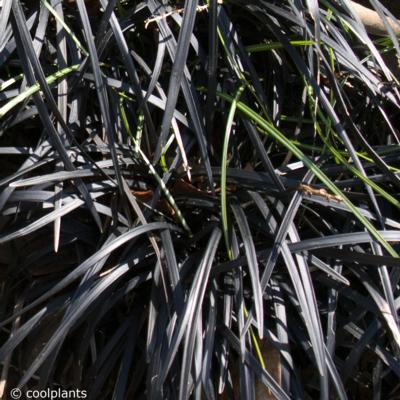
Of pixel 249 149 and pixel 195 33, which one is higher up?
pixel 195 33

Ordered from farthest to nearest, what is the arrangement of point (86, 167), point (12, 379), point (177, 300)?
1. point (12, 379)
2. point (86, 167)
3. point (177, 300)

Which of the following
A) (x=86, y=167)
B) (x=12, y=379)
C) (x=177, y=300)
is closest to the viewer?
(x=177, y=300)

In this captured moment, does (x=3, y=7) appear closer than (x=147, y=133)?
Yes

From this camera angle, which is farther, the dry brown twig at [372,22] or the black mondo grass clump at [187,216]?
the dry brown twig at [372,22]

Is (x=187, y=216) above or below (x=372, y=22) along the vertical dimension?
below

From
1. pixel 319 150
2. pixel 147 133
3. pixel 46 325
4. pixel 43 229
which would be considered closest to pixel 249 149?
pixel 319 150

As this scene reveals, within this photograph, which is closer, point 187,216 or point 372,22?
point 187,216

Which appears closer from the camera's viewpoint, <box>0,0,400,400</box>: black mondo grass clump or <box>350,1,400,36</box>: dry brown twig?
<box>0,0,400,400</box>: black mondo grass clump

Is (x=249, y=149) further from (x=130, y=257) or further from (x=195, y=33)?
(x=130, y=257)
